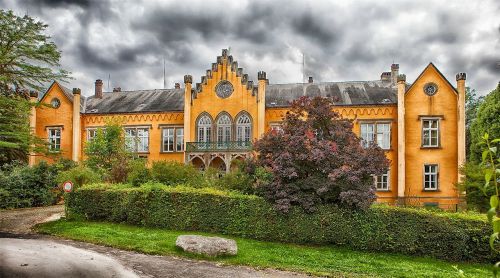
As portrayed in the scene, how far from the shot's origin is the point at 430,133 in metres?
36.8

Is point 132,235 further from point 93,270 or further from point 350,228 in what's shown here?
point 350,228

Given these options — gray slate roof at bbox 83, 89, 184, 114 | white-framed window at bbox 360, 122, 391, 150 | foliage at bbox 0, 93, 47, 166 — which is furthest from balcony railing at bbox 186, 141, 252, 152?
foliage at bbox 0, 93, 47, 166

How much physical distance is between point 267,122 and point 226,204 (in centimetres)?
2130

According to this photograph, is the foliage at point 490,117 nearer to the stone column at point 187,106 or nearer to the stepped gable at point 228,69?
the stepped gable at point 228,69

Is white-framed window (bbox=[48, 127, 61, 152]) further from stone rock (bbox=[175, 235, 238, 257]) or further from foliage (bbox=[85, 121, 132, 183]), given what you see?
stone rock (bbox=[175, 235, 238, 257])

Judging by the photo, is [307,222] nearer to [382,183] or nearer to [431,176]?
[382,183]

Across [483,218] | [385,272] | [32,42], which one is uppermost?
[32,42]

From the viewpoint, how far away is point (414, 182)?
36.4 metres

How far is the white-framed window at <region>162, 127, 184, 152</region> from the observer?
134 ft

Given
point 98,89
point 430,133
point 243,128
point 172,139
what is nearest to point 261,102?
point 243,128

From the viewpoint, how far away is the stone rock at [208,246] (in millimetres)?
15211

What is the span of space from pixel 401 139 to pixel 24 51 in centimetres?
2810

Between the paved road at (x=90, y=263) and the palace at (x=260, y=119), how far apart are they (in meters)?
20.2

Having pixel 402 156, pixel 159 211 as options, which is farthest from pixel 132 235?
pixel 402 156
